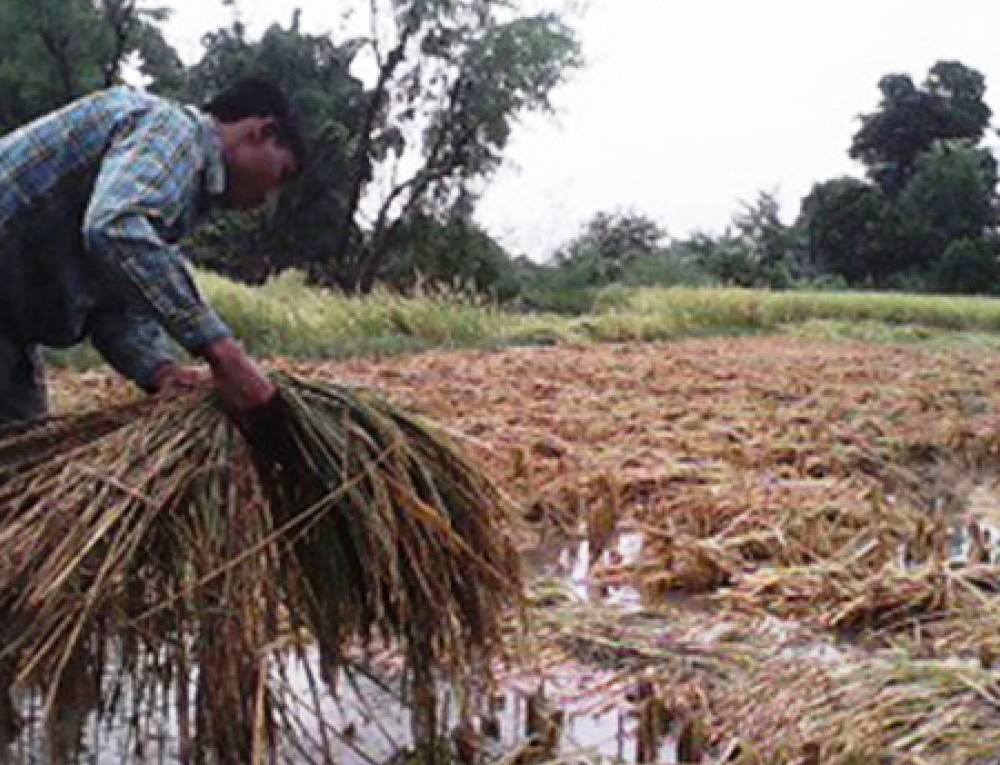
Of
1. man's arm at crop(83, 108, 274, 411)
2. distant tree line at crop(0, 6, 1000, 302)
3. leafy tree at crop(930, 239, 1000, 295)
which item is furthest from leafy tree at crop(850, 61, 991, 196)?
man's arm at crop(83, 108, 274, 411)

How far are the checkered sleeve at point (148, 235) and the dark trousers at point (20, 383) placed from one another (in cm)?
68

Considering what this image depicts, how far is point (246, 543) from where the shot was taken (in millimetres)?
2031

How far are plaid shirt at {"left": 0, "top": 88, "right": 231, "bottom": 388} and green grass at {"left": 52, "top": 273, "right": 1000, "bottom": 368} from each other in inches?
249

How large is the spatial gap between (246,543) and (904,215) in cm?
3254

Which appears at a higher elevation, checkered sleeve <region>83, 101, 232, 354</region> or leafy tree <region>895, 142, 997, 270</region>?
leafy tree <region>895, 142, 997, 270</region>

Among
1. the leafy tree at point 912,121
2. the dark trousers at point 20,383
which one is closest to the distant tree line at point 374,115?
the leafy tree at point 912,121

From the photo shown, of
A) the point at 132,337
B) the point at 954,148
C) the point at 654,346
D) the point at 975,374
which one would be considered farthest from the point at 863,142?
the point at 132,337

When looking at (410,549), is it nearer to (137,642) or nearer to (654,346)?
(137,642)

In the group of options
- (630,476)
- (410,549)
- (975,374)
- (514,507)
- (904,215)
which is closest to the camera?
(410,549)

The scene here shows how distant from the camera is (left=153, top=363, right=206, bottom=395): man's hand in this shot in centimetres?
229

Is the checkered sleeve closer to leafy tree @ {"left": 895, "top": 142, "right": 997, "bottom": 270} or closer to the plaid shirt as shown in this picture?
the plaid shirt

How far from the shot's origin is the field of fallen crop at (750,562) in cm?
238

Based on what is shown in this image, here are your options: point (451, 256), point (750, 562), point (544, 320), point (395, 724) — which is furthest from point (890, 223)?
point (395, 724)

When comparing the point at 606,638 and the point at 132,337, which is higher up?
the point at 132,337
